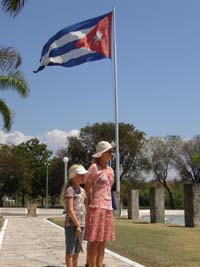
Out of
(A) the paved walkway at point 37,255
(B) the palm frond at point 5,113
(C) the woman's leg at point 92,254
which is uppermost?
(B) the palm frond at point 5,113

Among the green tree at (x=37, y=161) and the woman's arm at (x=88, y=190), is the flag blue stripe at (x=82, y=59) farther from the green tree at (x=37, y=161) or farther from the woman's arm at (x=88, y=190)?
the green tree at (x=37, y=161)

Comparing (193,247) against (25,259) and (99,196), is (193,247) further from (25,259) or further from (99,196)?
(99,196)

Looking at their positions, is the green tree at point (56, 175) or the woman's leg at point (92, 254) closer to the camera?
the woman's leg at point (92, 254)

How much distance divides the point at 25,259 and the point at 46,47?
43.4ft

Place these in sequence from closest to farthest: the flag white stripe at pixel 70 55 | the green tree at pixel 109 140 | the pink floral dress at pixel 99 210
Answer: the pink floral dress at pixel 99 210 < the flag white stripe at pixel 70 55 < the green tree at pixel 109 140

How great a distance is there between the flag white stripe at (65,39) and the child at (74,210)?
1370cm

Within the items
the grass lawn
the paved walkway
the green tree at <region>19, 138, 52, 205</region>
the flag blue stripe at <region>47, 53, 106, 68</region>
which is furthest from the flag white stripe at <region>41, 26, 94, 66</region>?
the green tree at <region>19, 138, 52, 205</region>

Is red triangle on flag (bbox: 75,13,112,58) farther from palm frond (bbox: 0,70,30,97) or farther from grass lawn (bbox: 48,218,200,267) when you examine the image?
grass lawn (bbox: 48,218,200,267)

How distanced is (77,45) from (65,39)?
582mm

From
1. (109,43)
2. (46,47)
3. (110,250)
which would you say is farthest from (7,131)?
(110,250)

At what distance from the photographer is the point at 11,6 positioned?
1265 centimetres

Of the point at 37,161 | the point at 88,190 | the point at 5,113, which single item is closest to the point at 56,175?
the point at 37,161

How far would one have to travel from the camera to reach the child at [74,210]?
7.10 metres

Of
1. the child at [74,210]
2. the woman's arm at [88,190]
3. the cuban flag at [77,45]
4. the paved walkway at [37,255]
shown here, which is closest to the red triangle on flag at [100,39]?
the cuban flag at [77,45]
